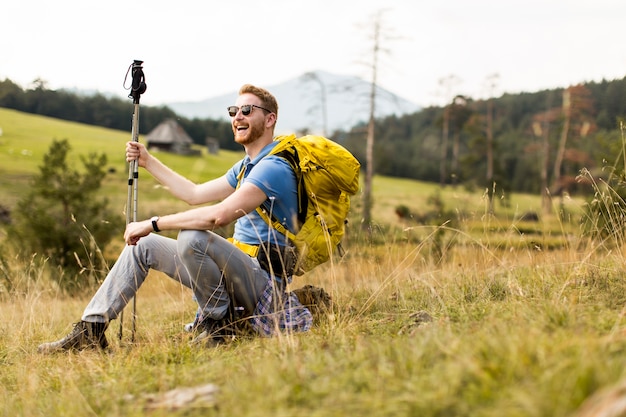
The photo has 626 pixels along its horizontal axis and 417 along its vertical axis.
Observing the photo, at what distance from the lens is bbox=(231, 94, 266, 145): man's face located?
452 cm

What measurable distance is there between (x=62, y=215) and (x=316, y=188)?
1194 cm

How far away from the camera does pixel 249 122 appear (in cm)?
452

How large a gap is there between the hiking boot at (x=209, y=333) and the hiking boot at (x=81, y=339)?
0.65 m

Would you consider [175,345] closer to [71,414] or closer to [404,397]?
[71,414]

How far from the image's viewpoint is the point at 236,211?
3971mm

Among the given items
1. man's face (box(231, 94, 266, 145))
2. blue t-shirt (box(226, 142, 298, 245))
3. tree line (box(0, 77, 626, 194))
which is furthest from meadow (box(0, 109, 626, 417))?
tree line (box(0, 77, 626, 194))

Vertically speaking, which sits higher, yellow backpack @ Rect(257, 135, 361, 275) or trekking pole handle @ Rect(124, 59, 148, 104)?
trekking pole handle @ Rect(124, 59, 148, 104)

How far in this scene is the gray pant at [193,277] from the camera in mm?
3994

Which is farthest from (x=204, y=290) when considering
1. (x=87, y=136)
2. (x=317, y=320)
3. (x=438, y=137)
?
(x=438, y=137)

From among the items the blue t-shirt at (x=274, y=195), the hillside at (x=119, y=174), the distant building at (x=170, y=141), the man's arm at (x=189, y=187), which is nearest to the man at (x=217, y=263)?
the blue t-shirt at (x=274, y=195)

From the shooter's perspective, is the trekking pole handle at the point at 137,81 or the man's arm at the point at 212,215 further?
the trekking pole handle at the point at 137,81

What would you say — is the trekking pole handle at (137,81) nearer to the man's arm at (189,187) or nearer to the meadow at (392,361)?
the man's arm at (189,187)

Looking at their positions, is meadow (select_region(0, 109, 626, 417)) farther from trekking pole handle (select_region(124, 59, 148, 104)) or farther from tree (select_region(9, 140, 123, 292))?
tree (select_region(9, 140, 123, 292))

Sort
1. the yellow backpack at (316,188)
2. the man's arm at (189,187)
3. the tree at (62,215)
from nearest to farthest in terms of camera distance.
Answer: the yellow backpack at (316,188) → the man's arm at (189,187) → the tree at (62,215)
